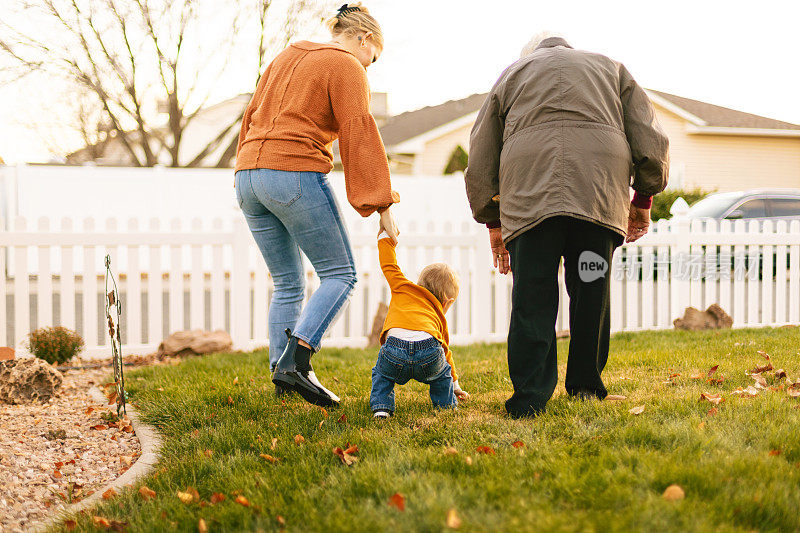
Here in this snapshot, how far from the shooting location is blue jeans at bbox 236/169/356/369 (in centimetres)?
313

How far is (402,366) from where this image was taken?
10.1 feet

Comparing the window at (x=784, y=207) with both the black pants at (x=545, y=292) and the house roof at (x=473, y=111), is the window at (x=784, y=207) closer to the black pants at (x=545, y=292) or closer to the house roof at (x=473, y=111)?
the house roof at (x=473, y=111)

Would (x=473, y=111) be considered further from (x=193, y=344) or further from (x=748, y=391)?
(x=748, y=391)

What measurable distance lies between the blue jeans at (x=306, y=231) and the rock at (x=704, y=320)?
454 cm

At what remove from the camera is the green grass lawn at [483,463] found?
1931mm

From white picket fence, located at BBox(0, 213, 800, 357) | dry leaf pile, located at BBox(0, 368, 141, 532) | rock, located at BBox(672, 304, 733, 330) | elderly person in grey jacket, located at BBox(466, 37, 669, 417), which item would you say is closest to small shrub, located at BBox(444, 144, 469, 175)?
white picket fence, located at BBox(0, 213, 800, 357)

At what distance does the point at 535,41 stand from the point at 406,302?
1.45 meters

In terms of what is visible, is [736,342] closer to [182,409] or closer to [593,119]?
[593,119]

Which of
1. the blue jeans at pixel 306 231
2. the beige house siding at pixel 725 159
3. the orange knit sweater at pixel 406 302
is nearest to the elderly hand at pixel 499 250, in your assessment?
the orange knit sweater at pixel 406 302

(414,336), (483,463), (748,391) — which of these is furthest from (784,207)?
(483,463)

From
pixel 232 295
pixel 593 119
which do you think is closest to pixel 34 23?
pixel 232 295

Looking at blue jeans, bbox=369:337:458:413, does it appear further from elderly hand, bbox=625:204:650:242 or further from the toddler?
elderly hand, bbox=625:204:650:242

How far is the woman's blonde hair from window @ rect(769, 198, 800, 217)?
37.5 feet

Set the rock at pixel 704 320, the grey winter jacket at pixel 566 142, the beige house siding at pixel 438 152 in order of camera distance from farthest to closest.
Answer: the beige house siding at pixel 438 152
the rock at pixel 704 320
the grey winter jacket at pixel 566 142
